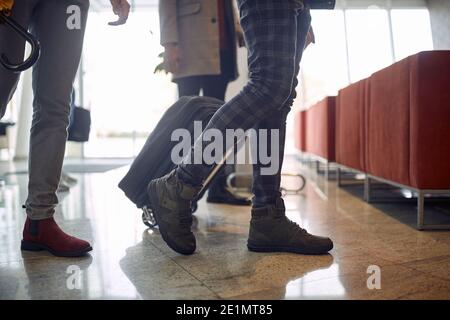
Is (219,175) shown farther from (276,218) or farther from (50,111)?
(50,111)

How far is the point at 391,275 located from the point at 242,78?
257cm

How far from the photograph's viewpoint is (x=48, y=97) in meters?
1.19

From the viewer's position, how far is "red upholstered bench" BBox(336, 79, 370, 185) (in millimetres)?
2266

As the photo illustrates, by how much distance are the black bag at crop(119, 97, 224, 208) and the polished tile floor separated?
0.61ft

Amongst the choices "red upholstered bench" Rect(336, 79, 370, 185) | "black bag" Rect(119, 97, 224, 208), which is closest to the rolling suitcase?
"black bag" Rect(119, 97, 224, 208)

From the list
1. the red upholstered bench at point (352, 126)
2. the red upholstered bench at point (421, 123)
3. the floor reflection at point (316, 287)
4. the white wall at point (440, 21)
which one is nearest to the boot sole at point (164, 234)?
the floor reflection at point (316, 287)

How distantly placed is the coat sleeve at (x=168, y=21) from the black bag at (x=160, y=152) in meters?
0.41

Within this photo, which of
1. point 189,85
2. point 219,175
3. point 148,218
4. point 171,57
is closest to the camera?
point 148,218

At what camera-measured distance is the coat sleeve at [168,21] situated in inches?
71.3

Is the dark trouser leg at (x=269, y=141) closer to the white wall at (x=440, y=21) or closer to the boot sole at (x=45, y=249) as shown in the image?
the boot sole at (x=45, y=249)

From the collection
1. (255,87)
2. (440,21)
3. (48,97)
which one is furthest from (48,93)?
(440,21)

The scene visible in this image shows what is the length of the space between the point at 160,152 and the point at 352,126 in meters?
1.38

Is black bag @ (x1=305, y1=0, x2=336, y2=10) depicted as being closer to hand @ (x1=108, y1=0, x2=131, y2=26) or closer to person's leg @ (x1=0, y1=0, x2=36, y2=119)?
hand @ (x1=108, y1=0, x2=131, y2=26)

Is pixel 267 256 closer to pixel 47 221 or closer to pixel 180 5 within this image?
pixel 47 221
